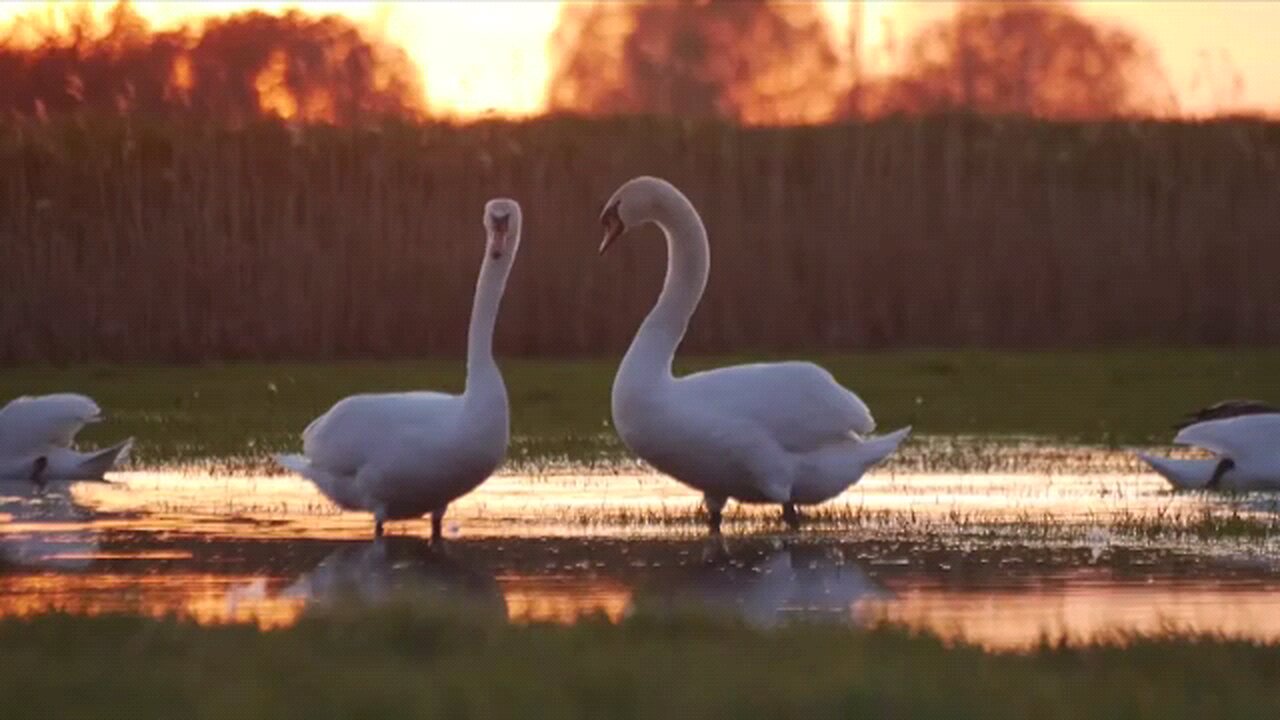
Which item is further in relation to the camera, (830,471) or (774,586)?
(830,471)

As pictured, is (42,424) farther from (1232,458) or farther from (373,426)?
(1232,458)

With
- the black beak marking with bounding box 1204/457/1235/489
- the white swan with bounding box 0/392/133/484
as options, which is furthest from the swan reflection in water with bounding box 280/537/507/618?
the black beak marking with bounding box 1204/457/1235/489

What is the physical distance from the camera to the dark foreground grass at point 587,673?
6.23 meters

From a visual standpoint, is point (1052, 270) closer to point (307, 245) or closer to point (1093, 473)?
point (307, 245)

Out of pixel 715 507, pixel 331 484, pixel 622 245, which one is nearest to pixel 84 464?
pixel 331 484

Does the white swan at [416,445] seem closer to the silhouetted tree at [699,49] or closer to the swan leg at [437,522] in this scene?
the swan leg at [437,522]

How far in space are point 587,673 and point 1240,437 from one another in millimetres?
7591

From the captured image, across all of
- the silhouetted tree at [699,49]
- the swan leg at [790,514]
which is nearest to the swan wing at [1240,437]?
the swan leg at [790,514]

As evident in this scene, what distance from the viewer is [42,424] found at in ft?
47.2

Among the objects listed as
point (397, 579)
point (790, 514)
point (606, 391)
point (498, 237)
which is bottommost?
point (606, 391)

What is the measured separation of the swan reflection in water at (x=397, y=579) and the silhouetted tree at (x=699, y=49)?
40.8 m

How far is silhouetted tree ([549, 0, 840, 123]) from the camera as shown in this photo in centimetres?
5366

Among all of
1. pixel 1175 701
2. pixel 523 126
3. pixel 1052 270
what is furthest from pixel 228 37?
pixel 1175 701

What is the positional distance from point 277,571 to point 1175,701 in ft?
14.3
